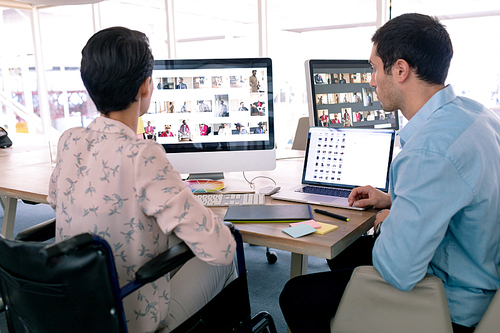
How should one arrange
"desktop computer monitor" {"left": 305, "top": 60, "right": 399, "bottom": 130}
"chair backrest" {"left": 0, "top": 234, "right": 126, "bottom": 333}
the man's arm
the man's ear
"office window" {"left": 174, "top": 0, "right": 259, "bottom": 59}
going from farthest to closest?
"office window" {"left": 174, "top": 0, "right": 259, "bottom": 59} → "desktop computer monitor" {"left": 305, "top": 60, "right": 399, "bottom": 130} → the man's arm → the man's ear → "chair backrest" {"left": 0, "top": 234, "right": 126, "bottom": 333}

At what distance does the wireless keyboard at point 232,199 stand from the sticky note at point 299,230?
0.94 feet

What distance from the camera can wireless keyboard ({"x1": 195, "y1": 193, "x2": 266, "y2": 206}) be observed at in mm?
1508

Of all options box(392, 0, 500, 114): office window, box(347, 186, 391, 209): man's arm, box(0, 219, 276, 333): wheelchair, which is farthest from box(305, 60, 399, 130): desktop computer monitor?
box(392, 0, 500, 114): office window

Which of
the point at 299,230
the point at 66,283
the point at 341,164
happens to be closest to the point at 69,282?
the point at 66,283

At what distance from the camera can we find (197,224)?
3.24ft

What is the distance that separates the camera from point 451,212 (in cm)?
93

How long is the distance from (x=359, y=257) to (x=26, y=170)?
1821 millimetres

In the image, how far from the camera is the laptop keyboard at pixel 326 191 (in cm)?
159

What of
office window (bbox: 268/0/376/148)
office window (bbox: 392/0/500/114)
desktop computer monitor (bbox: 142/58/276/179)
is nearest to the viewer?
desktop computer monitor (bbox: 142/58/276/179)

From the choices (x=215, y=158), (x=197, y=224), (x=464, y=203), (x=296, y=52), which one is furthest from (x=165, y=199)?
(x=296, y=52)

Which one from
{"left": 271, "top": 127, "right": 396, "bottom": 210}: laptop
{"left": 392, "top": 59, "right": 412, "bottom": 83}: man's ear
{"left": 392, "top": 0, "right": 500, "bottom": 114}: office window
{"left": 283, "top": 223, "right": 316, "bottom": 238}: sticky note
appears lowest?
{"left": 283, "top": 223, "right": 316, "bottom": 238}: sticky note

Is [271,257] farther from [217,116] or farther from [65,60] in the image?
[65,60]

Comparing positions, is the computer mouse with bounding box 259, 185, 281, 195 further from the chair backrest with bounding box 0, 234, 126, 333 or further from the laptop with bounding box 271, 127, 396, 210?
the chair backrest with bounding box 0, 234, 126, 333

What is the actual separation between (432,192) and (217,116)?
1.08 metres
